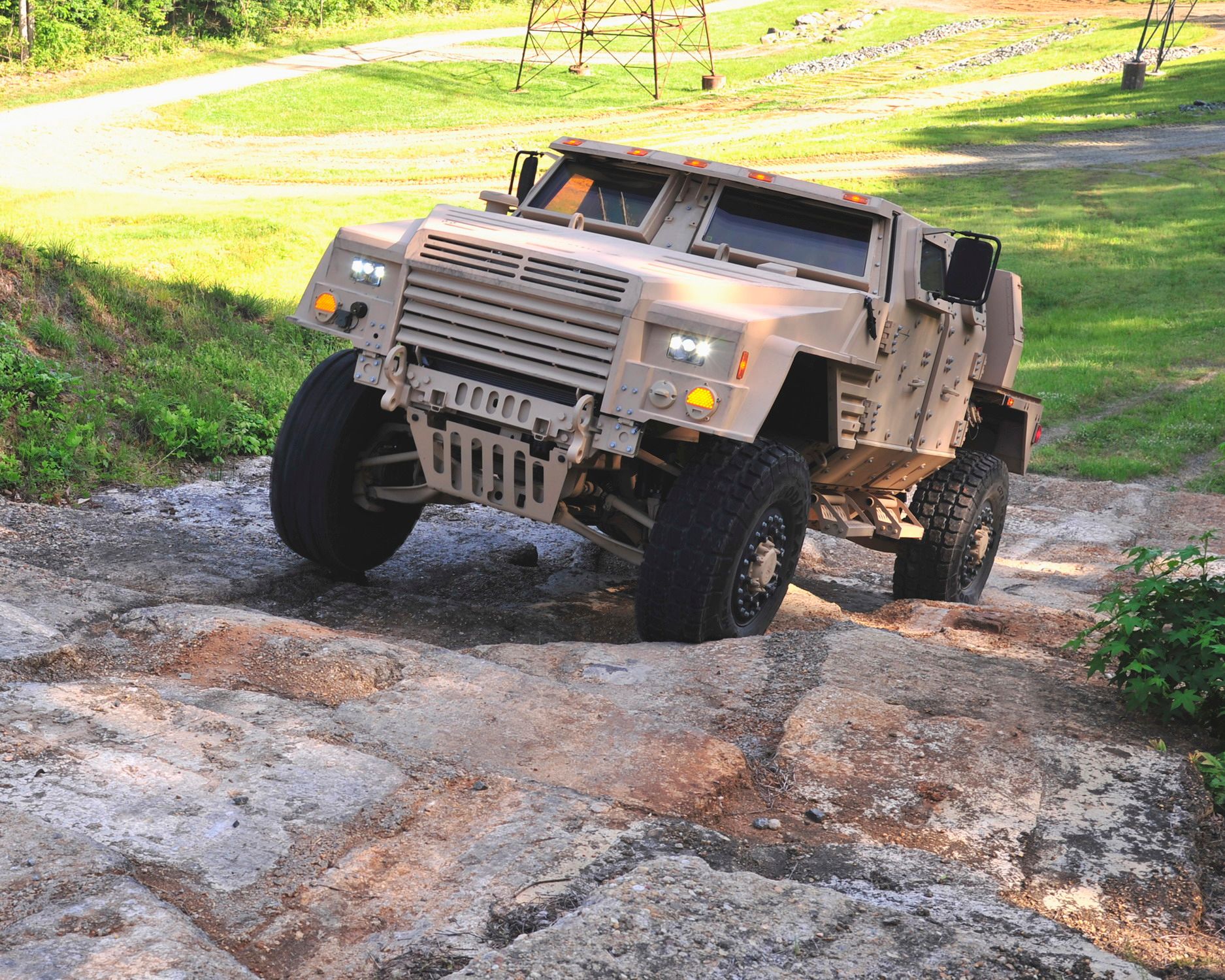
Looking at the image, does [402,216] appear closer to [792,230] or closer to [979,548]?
[979,548]

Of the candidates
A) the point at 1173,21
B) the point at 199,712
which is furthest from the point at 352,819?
the point at 1173,21

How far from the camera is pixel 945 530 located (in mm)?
8648

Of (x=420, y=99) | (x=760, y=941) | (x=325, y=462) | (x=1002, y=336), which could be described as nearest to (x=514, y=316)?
(x=325, y=462)

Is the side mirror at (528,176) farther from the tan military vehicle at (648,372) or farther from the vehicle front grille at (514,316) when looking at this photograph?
the vehicle front grille at (514,316)

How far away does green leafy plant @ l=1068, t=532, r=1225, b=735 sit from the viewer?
5156mm

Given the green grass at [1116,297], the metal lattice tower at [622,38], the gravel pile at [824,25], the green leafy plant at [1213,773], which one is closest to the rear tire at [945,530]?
the green leafy plant at [1213,773]

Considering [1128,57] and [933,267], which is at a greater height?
[1128,57]

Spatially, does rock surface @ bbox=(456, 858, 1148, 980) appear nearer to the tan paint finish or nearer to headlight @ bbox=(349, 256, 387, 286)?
A: the tan paint finish

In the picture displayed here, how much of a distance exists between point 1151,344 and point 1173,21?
3745 centimetres

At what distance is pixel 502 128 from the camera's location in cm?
3088

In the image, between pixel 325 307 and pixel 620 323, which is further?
pixel 325 307

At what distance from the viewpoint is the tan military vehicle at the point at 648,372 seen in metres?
5.73

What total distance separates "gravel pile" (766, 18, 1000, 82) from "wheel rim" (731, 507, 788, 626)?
3767 cm

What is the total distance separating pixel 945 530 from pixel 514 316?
383 cm
